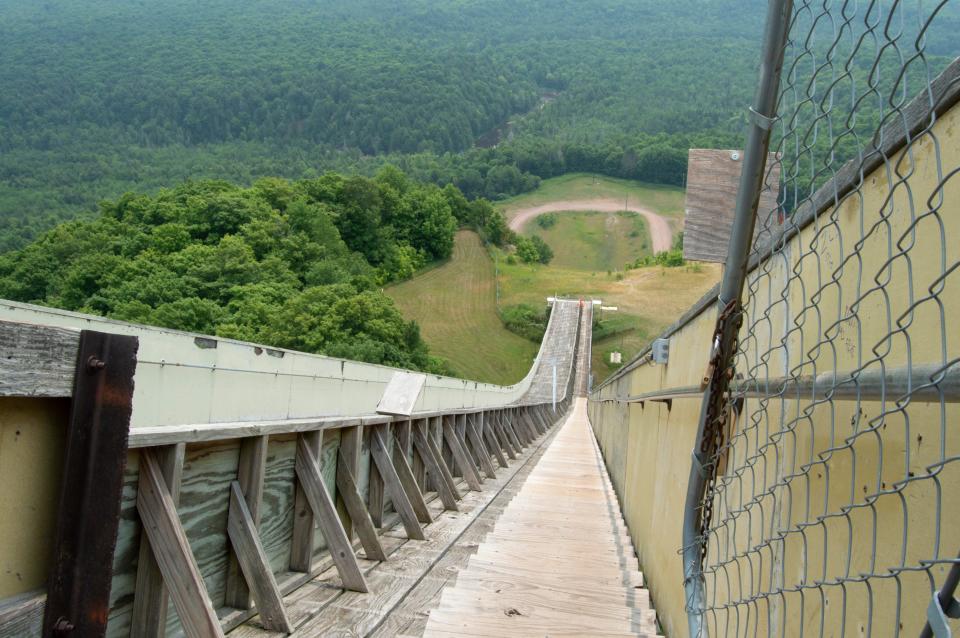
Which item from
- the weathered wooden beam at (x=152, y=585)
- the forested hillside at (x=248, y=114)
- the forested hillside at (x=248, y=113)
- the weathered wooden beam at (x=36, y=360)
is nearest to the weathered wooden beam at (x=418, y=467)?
the weathered wooden beam at (x=152, y=585)

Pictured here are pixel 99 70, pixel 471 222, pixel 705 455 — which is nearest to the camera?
pixel 705 455

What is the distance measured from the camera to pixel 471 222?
124 metres

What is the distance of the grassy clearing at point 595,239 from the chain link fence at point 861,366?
13877 centimetres

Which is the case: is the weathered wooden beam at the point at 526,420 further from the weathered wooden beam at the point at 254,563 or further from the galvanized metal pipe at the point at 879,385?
the galvanized metal pipe at the point at 879,385

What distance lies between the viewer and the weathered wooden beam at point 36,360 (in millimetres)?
2068

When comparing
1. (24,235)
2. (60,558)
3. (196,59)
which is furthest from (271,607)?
(196,59)

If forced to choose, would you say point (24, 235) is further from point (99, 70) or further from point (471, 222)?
point (99, 70)

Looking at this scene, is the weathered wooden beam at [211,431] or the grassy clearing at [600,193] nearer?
the weathered wooden beam at [211,431]

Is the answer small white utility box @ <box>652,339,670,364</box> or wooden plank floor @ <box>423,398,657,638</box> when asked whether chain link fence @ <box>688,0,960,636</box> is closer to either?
wooden plank floor @ <box>423,398,657,638</box>

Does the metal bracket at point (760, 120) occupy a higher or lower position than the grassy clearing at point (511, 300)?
lower

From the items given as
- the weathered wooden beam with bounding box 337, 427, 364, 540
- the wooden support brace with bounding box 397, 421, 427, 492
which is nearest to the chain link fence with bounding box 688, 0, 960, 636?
the weathered wooden beam with bounding box 337, 427, 364, 540

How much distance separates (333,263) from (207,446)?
238 ft

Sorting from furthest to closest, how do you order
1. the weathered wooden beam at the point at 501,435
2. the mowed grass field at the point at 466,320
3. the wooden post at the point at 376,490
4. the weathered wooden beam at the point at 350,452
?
1. the mowed grass field at the point at 466,320
2. the weathered wooden beam at the point at 501,435
3. the wooden post at the point at 376,490
4. the weathered wooden beam at the point at 350,452

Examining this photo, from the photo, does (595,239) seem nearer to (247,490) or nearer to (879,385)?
(247,490)
